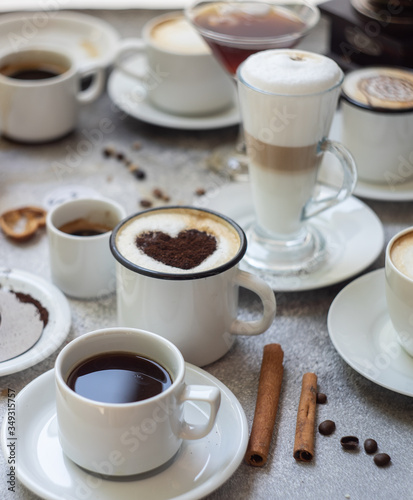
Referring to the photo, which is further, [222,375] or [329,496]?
[222,375]

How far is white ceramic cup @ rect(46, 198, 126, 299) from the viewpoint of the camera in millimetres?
974

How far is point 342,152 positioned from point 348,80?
30 centimetres

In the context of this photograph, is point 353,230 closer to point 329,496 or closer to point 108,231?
point 108,231

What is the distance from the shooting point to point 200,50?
1396 mm

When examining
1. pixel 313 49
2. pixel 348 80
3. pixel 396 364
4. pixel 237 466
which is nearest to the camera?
pixel 237 466

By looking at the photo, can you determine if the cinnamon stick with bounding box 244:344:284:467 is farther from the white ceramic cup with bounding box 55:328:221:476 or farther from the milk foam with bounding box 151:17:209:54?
the milk foam with bounding box 151:17:209:54

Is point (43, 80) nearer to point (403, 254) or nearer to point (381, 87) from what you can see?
point (381, 87)

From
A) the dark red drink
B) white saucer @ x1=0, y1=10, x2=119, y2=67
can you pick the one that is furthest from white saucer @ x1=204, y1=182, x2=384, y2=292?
white saucer @ x1=0, y1=10, x2=119, y2=67

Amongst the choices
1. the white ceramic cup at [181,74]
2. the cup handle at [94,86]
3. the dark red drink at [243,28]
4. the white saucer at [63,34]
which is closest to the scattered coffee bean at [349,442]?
the dark red drink at [243,28]

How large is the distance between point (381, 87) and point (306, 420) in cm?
68

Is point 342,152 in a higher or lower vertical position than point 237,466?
higher

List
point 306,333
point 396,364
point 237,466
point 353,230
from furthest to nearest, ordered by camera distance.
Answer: point 353,230 < point 306,333 < point 396,364 < point 237,466

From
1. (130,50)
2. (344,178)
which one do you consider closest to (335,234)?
(344,178)

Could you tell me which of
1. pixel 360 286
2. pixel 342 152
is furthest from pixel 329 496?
pixel 342 152
